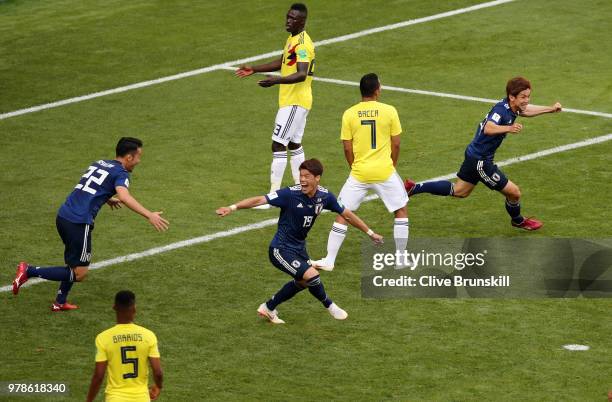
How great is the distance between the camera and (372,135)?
680 inches

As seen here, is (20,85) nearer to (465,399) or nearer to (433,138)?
(433,138)

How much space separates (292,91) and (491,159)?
11.1 ft

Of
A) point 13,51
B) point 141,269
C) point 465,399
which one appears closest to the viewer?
point 465,399

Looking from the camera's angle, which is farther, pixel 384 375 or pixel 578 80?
pixel 578 80

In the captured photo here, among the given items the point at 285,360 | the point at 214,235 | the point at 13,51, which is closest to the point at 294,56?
the point at 214,235

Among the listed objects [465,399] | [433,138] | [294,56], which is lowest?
[465,399]

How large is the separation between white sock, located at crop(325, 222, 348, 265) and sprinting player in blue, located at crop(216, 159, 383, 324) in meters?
1.79

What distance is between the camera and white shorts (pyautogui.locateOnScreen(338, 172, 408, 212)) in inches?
687

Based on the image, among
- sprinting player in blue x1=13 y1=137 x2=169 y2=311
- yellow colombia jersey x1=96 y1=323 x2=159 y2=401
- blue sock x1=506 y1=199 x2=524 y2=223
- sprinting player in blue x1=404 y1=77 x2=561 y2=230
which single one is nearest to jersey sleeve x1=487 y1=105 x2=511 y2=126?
sprinting player in blue x1=404 y1=77 x2=561 y2=230

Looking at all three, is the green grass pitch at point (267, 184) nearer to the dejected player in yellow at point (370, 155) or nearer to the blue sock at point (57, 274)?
the blue sock at point (57, 274)

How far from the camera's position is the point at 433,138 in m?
23.1

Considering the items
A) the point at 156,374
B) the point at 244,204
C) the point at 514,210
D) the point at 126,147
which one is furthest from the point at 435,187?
the point at 156,374

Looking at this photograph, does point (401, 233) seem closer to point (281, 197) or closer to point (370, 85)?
point (370, 85)

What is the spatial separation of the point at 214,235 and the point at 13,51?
11.9m
